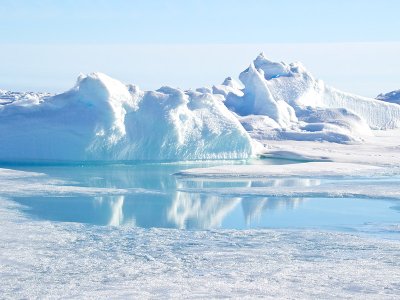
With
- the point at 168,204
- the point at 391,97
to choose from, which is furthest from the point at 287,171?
the point at 391,97

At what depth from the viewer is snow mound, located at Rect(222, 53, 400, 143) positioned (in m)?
24.2

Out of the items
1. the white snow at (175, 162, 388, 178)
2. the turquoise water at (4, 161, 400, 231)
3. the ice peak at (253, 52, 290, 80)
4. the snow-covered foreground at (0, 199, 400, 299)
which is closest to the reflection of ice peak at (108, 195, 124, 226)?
the turquoise water at (4, 161, 400, 231)

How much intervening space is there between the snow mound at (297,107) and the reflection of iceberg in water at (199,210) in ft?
38.1

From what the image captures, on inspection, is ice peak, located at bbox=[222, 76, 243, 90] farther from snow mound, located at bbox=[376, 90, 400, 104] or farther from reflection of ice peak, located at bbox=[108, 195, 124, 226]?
reflection of ice peak, located at bbox=[108, 195, 124, 226]

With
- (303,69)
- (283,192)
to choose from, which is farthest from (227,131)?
(303,69)

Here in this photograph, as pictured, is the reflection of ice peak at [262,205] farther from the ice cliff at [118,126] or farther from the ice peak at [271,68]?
the ice peak at [271,68]

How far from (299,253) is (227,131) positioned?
10.5 m

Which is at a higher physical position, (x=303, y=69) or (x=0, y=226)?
(x=303, y=69)

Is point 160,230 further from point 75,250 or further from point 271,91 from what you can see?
point 271,91

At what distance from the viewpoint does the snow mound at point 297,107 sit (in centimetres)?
2422

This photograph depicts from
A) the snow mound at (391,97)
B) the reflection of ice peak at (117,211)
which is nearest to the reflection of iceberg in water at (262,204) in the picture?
the reflection of ice peak at (117,211)

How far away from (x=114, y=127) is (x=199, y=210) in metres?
6.32

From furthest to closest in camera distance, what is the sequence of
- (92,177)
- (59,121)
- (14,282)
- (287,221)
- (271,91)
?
1. (271,91)
2. (59,121)
3. (92,177)
4. (287,221)
5. (14,282)

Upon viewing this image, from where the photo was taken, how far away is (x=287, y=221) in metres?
9.68
